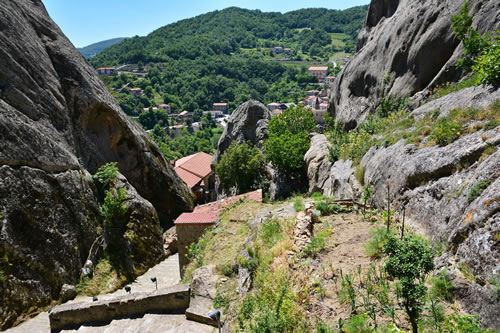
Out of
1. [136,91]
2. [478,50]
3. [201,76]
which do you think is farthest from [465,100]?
[201,76]

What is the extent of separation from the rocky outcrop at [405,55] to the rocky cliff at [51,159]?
51.6ft

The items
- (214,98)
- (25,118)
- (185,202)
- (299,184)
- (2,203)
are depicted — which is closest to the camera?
(2,203)

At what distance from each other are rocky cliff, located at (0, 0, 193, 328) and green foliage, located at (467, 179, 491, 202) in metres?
14.9

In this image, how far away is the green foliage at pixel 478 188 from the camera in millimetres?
6336

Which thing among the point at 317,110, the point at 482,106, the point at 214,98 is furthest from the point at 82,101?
the point at 214,98

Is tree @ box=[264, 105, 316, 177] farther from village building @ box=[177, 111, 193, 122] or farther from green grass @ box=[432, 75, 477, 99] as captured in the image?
village building @ box=[177, 111, 193, 122]

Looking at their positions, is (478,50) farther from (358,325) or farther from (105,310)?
(105,310)

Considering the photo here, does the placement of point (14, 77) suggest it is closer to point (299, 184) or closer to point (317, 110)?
point (299, 184)

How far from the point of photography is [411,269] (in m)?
5.18

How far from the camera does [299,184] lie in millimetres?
22969

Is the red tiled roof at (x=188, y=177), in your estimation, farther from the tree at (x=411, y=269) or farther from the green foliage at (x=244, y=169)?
the tree at (x=411, y=269)

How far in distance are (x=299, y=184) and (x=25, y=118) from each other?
16.6 meters

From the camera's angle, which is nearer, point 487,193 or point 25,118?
point 487,193

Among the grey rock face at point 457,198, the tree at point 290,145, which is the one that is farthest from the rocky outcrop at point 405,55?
the grey rock face at point 457,198
